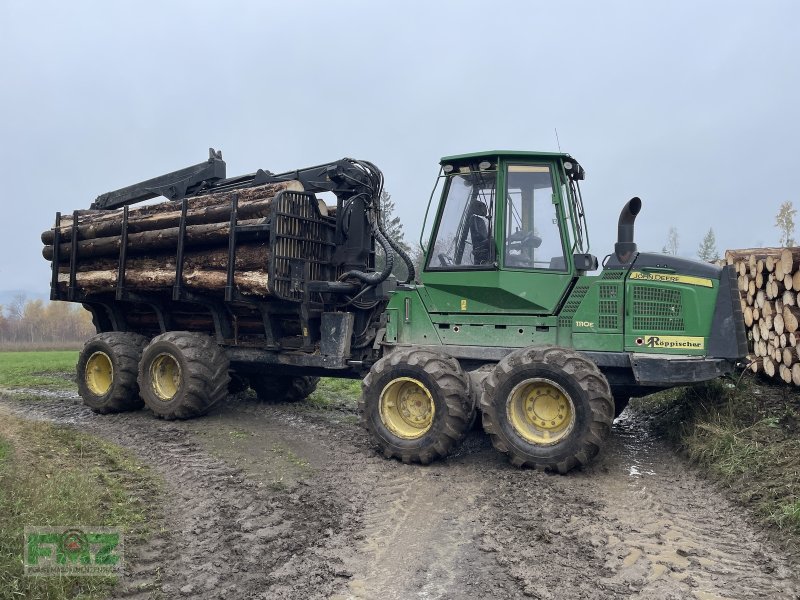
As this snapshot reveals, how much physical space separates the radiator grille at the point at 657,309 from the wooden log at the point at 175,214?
183 inches

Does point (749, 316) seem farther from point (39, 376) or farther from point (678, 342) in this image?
point (39, 376)

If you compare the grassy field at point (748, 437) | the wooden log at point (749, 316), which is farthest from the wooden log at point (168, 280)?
the wooden log at point (749, 316)

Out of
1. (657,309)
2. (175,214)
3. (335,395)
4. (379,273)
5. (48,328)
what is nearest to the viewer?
(657,309)

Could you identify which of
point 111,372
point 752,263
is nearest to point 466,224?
point 752,263

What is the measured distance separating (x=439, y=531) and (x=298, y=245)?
4.75m

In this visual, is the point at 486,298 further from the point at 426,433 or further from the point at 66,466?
the point at 66,466

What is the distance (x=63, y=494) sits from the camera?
490 centimetres

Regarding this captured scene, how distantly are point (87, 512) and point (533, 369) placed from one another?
4038 millimetres

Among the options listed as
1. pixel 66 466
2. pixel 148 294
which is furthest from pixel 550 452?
pixel 148 294

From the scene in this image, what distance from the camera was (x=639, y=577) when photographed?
391 cm

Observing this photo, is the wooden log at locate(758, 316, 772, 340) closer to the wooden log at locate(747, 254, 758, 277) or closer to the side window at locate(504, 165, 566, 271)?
the wooden log at locate(747, 254, 758, 277)

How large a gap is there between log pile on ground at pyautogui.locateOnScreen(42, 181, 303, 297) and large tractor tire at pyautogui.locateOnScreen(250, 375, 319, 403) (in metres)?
2.23

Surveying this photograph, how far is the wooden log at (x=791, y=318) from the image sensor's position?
711cm

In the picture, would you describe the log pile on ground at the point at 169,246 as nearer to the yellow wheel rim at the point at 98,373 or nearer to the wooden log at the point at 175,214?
the wooden log at the point at 175,214
